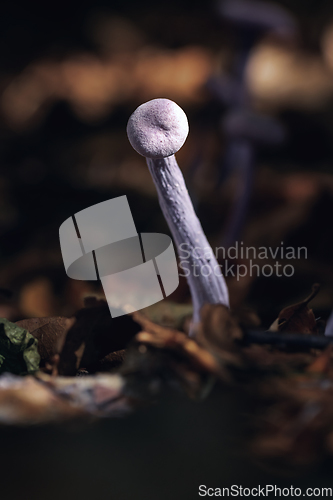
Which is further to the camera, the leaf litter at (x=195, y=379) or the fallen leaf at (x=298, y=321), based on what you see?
the fallen leaf at (x=298, y=321)

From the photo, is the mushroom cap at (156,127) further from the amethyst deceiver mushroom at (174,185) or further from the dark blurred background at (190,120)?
the dark blurred background at (190,120)

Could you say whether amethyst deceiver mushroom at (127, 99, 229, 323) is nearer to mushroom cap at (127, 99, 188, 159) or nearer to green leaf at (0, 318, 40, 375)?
mushroom cap at (127, 99, 188, 159)

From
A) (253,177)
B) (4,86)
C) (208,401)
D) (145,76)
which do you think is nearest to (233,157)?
(253,177)

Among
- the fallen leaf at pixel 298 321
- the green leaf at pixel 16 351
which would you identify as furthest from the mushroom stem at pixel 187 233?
the green leaf at pixel 16 351

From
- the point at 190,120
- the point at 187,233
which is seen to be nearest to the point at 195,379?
the point at 187,233

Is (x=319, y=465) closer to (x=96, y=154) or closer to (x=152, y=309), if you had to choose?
(x=152, y=309)

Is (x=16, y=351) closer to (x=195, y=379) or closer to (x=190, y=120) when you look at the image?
(x=195, y=379)
